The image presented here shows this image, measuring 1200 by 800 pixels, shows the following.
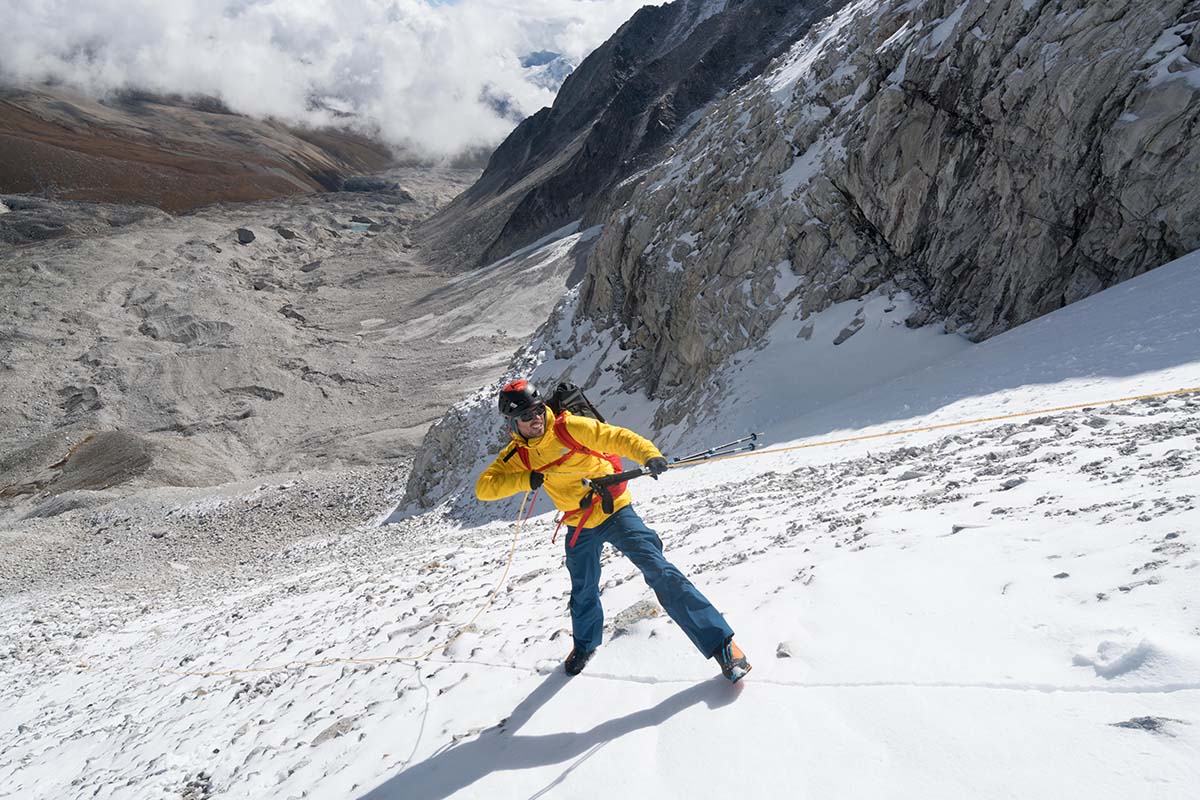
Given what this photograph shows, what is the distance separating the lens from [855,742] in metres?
2.85

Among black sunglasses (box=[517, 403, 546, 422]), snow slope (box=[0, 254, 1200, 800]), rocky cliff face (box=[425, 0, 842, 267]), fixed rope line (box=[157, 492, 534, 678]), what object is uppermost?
rocky cliff face (box=[425, 0, 842, 267])

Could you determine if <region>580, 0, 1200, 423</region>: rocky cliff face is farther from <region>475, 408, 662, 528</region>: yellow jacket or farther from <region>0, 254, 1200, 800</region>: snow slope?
<region>475, 408, 662, 528</region>: yellow jacket

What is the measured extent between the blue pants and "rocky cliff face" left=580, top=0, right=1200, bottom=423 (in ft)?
37.2

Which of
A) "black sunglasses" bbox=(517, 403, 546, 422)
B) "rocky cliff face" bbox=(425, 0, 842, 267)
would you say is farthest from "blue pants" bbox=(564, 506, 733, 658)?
"rocky cliff face" bbox=(425, 0, 842, 267)

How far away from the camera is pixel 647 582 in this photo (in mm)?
4160

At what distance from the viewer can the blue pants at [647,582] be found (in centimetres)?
378

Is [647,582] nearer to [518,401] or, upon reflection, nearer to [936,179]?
[518,401]

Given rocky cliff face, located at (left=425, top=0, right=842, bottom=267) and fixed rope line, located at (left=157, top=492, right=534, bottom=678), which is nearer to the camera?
fixed rope line, located at (left=157, top=492, right=534, bottom=678)

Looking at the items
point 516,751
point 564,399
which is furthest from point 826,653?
point 564,399

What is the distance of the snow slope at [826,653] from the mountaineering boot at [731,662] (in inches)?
4.7

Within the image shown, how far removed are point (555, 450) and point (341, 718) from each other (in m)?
2.79

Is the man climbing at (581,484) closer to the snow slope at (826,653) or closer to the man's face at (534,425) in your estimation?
the man's face at (534,425)

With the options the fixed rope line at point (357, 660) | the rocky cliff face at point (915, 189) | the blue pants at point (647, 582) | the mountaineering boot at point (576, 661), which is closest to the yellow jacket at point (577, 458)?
the blue pants at point (647, 582)

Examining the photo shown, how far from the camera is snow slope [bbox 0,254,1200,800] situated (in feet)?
8.74
